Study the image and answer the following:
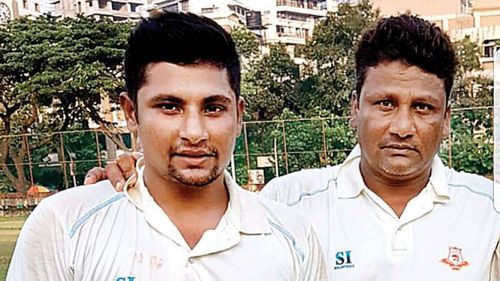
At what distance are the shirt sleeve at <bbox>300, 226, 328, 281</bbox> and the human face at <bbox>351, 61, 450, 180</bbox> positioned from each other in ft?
0.80

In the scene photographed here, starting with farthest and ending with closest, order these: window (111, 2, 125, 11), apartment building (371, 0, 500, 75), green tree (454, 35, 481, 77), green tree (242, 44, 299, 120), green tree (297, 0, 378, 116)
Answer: window (111, 2, 125, 11)
green tree (242, 44, 299, 120)
green tree (297, 0, 378, 116)
apartment building (371, 0, 500, 75)
green tree (454, 35, 481, 77)

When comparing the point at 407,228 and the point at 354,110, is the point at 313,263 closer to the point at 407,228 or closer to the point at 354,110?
→ the point at 407,228

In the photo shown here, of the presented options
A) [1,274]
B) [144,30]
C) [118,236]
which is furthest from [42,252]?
[1,274]

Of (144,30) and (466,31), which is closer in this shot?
(144,30)

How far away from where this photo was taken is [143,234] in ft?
2.86

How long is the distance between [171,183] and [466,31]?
10386 mm

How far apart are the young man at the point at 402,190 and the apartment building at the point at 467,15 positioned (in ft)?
29.8

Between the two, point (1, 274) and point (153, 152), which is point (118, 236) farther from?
point (1, 274)

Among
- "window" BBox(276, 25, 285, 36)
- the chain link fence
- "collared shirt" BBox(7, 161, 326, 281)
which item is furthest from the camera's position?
"window" BBox(276, 25, 285, 36)

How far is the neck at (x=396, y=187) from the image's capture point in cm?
116

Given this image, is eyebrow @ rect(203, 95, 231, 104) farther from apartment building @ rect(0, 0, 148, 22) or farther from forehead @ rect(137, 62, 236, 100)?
apartment building @ rect(0, 0, 148, 22)

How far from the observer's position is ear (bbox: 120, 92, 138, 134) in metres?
0.94

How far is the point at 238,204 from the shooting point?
946 mm

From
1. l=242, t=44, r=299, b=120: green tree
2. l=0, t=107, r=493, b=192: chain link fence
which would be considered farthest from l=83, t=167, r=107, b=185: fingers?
l=242, t=44, r=299, b=120: green tree
